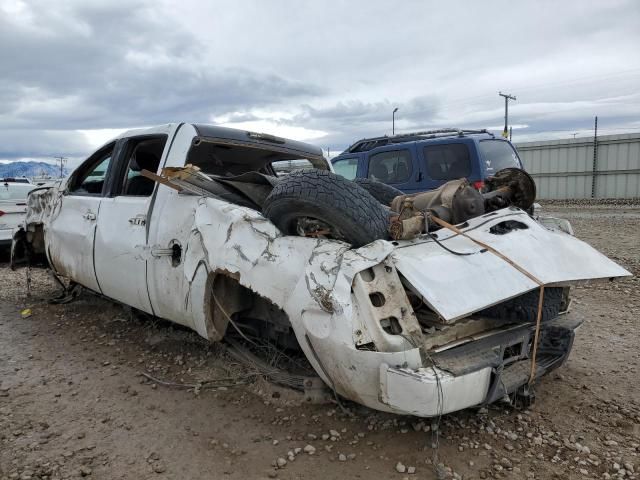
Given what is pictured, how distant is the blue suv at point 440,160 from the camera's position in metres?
7.66

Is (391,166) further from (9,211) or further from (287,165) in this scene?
(9,211)

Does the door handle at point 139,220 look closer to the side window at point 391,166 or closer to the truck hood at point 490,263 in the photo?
the truck hood at point 490,263

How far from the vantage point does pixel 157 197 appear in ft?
12.1

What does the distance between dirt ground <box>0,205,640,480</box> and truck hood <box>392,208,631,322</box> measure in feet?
2.70

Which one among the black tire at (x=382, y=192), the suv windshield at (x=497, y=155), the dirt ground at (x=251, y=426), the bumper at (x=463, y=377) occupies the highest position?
the suv windshield at (x=497, y=155)

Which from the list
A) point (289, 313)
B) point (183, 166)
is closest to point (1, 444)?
point (289, 313)

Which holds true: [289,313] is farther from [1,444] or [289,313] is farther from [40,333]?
[40,333]

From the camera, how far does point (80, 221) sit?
4.63 m

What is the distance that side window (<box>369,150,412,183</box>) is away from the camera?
28.0 ft

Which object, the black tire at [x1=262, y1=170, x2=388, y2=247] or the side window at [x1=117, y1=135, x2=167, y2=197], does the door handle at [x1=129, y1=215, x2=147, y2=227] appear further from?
the black tire at [x1=262, y1=170, x2=388, y2=247]

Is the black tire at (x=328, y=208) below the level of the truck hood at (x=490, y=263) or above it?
above

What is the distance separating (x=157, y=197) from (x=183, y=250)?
0.58m

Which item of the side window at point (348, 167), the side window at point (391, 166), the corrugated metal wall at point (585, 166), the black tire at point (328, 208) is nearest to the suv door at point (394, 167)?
the side window at point (391, 166)

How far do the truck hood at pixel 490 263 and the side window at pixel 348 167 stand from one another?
6.55 meters
